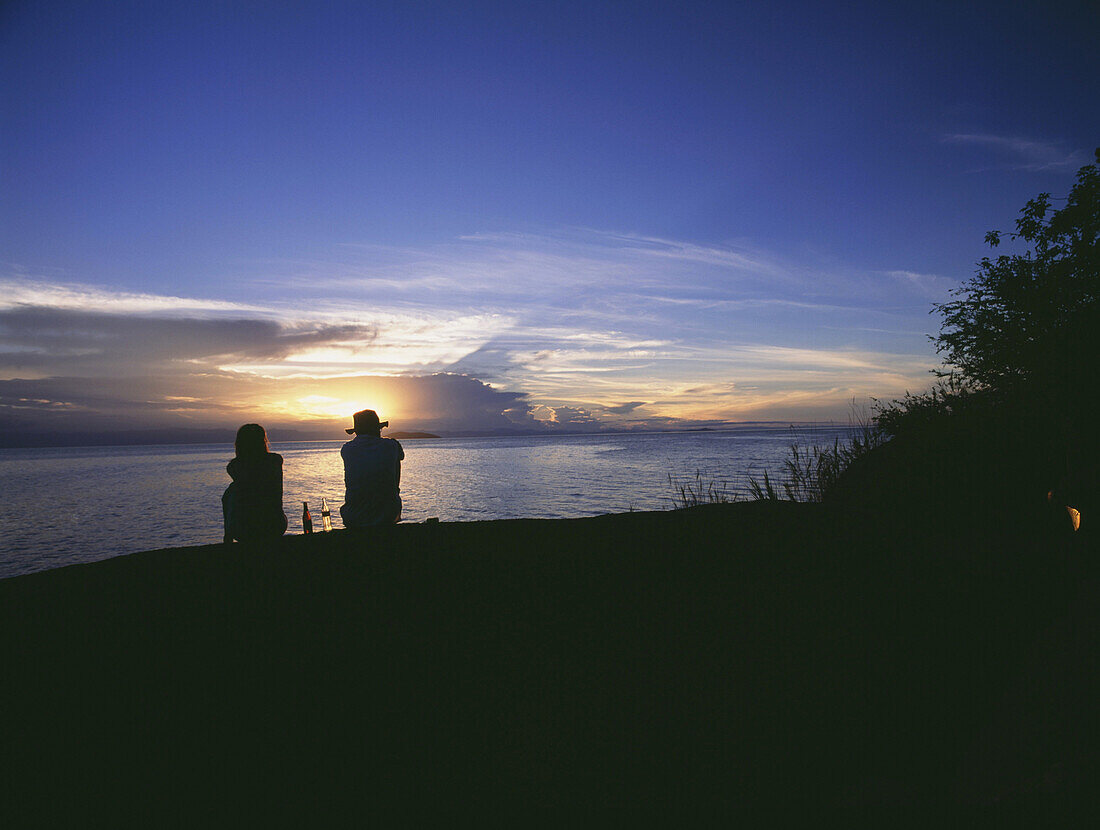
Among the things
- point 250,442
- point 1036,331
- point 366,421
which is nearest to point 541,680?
point 250,442

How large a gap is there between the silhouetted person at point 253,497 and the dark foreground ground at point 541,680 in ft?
7.60

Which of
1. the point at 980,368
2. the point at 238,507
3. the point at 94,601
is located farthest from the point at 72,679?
the point at 980,368

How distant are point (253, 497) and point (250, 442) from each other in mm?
564

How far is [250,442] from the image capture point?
5.12m

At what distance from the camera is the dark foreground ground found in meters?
A: 1.82

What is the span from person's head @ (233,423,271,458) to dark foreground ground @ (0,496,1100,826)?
2623 mm

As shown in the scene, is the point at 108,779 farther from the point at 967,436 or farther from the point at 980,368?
the point at 980,368

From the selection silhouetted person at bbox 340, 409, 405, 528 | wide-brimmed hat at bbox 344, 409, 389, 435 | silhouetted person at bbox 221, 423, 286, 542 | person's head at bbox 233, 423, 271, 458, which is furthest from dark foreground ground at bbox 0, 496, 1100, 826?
wide-brimmed hat at bbox 344, 409, 389, 435

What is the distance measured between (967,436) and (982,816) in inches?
608

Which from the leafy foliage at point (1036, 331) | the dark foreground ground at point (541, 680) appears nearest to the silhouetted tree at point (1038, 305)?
the leafy foliage at point (1036, 331)

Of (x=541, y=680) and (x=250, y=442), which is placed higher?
(x=250, y=442)

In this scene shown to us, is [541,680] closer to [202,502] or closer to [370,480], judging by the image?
[370,480]

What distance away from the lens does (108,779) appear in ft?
5.82

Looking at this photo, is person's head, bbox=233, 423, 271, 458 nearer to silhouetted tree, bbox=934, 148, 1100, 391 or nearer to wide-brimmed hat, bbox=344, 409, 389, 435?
wide-brimmed hat, bbox=344, 409, 389, 435
